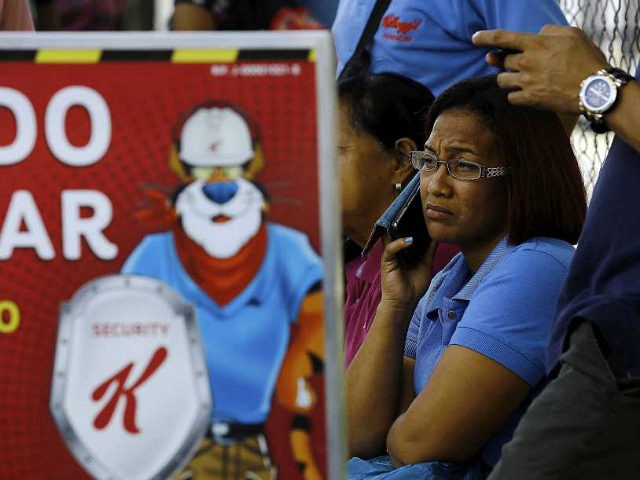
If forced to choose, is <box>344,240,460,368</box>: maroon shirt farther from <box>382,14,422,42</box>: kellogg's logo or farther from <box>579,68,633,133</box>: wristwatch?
<box>579,68,633,133</box>: wristwatch

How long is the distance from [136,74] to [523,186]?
48.2 inches

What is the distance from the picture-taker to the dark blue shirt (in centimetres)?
215

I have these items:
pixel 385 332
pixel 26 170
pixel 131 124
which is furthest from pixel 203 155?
pixel 385 332

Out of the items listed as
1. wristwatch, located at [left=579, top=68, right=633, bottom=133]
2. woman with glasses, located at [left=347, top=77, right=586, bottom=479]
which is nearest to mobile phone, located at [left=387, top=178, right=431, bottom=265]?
woman with glasses, located at [left=347, top=77, right=586, bottom=479]

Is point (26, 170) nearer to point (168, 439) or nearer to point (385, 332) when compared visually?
point (168, 439)

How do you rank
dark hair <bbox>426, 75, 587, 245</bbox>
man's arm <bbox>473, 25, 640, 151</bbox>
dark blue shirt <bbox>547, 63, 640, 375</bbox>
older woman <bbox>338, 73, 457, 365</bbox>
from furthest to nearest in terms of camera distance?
older woman <bbox>338, 73, 457, 365</bbox> < dark hair <bbox>426, 75, 587, 245</bbox> < man's arm <bbox>473, 25, 640, 151</bbox> < dark blue shirt <bbox>547, 63, 640, 375</bbox>

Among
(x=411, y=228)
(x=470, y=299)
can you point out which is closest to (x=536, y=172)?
(x=470, y=299)

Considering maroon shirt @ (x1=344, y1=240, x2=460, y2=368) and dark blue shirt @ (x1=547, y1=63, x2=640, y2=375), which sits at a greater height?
dark blue shirt @ (x1=547, y1=63, x2=640, y2=375)

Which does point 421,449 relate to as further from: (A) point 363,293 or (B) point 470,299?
(A) point 363,293

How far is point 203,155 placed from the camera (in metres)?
1.82

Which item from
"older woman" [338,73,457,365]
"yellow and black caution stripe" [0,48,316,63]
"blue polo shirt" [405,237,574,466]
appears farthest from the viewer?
"older woman" [338,73,457,365]

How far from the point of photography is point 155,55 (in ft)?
5.95

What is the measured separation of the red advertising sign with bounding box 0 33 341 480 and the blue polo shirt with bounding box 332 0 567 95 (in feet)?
5.58

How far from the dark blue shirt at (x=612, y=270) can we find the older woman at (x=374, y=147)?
4.11 ft
